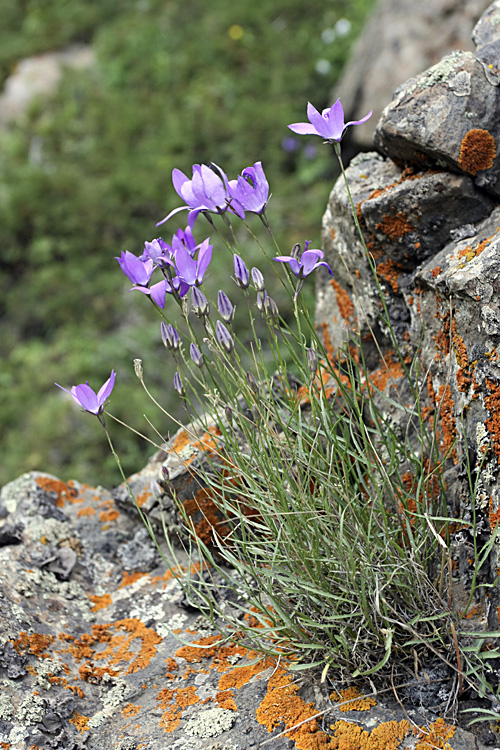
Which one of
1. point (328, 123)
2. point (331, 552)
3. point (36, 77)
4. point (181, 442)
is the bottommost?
point (331, 552)

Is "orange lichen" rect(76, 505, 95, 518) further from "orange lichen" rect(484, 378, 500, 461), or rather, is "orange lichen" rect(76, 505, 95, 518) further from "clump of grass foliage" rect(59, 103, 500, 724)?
"orange lichen" rect(484, 378, 500, 461)

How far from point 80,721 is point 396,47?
5807 mm

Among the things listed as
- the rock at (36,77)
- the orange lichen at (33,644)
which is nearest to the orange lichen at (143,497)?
the orange lichen at (33,644)

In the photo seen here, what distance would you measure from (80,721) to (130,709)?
0.15 metres

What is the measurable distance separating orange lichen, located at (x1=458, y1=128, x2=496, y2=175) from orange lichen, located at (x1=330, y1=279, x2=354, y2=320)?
0.73 meters

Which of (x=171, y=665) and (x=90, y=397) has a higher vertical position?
(x=90, y=397)

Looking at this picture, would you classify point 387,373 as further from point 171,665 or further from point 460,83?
point 171,665

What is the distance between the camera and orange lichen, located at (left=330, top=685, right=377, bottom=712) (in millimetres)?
1868

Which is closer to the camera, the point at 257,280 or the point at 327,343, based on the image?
the point at 257,280

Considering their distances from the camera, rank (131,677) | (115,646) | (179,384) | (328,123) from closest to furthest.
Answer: (328,123), (179,384), (131,677), (115,646)

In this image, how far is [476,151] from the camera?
224 centimetres

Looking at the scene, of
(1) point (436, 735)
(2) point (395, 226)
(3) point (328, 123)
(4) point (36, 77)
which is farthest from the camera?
(4) point (36, 77)

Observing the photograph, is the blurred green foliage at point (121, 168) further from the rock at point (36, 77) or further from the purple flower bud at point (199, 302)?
the purple flower bud at point (199, 302)

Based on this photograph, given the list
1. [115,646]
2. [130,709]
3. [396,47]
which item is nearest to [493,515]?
[130,709]
